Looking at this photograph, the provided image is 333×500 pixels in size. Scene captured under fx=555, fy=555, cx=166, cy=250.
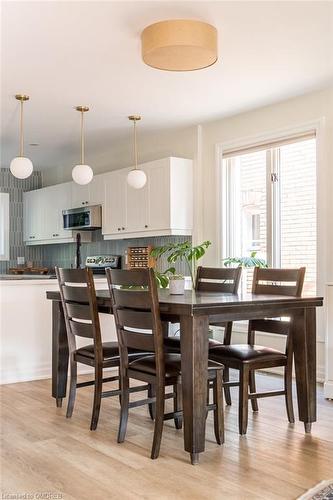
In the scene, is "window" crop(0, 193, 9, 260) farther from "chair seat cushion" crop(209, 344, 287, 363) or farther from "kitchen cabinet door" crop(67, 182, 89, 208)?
"chair seat cushion" crop(209, 344, 287, 363)

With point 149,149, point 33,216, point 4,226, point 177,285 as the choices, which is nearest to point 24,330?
point 177,285

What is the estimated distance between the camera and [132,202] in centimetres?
630

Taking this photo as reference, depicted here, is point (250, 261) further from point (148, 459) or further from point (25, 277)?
point (25, 277)

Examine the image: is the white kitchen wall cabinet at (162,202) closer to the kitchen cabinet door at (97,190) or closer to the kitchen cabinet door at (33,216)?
the kitchen cabinet door at (97,190)

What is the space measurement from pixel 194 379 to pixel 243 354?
644 millimetres

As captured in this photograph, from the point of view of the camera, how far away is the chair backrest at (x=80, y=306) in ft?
11.0

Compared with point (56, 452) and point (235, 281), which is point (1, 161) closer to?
point (235, 281)

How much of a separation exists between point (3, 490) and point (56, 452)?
0.50 metres

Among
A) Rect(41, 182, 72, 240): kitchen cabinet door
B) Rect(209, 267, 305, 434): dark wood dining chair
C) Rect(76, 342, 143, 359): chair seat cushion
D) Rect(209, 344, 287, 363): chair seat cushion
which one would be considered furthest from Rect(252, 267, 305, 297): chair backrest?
Rect(41, 182, 72, 240): kitchen cabinet door

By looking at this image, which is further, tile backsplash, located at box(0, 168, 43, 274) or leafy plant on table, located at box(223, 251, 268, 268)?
tile backsplash, located at box(0, 168, 43, 274)

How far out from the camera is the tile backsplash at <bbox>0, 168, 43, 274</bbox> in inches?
331

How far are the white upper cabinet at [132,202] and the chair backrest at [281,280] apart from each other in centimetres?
209

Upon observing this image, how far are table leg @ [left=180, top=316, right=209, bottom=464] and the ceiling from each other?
1.80m

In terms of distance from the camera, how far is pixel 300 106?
489 centimetres
